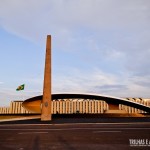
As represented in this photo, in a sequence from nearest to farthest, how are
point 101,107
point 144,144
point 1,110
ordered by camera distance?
point 144,144, point 101,107, point 1,110

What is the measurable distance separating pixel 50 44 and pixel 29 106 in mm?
24941

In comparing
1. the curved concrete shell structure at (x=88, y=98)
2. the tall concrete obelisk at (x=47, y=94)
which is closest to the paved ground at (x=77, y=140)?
the tall concrete obelisk at (x=47, y=94)

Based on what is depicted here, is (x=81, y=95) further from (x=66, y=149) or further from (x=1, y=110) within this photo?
(x=1, y=110)

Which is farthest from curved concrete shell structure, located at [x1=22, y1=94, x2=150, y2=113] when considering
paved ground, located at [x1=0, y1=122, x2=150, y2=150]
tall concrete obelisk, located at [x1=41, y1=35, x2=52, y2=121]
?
paved ground, located at [x1=0, y1=122, x2=150, y2=150]

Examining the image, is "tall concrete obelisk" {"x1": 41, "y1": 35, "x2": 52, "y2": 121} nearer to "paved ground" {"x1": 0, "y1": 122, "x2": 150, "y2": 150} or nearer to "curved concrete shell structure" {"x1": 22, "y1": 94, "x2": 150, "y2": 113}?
"paved ground" {"x1": 0, "y1": 122, "x2": 150, "y2": 150}

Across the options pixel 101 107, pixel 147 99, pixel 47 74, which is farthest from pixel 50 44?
pixel 101 107

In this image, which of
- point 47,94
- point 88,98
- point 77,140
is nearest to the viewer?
point 77,140

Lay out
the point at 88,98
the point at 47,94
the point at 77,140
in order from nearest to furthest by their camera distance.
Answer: the point at 77,140 < the point at 47,94 < the point at 88,98

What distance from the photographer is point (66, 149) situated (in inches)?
372

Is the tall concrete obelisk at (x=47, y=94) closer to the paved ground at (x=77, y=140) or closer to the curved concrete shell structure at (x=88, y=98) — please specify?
the paved ground at (x=77, y=140)

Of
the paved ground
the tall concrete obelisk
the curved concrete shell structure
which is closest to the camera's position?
the paved ground

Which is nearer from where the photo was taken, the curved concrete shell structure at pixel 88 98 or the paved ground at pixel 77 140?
the paved ground at pixel 77 140

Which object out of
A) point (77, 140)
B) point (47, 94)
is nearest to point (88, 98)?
point (47, 94)

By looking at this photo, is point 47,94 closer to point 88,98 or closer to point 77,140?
point 77,140
